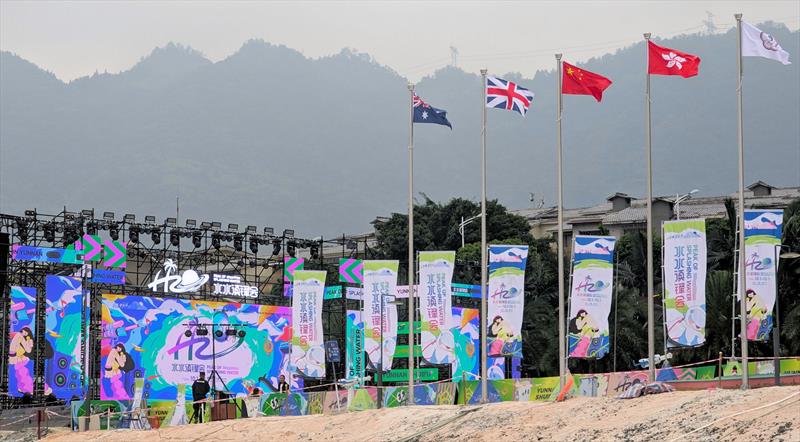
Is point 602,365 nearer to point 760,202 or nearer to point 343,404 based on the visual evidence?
point 343,404

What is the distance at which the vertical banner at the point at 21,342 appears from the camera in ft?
205

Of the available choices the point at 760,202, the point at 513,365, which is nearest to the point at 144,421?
the point at 513,365

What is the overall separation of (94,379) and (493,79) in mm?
33137

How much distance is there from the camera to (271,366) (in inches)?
2918

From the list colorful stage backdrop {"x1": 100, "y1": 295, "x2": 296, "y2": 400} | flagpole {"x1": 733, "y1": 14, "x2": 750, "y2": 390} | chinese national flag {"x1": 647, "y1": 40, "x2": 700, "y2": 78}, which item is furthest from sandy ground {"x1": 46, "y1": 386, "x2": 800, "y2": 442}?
colorful stage backdrop {"x1": 100, "y1": 295, "x2": 296, "y2": 400}

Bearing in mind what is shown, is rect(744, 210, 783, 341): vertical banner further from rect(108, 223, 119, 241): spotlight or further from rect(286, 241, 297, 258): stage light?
rect(286, 241, 297, 258): stage light

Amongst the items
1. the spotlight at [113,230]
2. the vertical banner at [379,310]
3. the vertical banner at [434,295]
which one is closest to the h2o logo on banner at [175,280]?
the spotlight at [113,230]

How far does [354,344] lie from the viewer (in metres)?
73.6

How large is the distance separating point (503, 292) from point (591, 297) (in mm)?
5231

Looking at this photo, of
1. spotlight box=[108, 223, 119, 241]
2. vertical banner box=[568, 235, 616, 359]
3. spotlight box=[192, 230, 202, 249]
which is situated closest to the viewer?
vertical banner box=[568, 235, 616, 359]

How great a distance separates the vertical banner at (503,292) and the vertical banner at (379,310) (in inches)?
397

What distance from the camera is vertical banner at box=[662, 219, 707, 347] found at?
47.5 m

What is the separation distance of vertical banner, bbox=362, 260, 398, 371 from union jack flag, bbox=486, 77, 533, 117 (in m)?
17.4

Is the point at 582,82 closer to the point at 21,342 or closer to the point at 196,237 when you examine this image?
the point at 21,342
